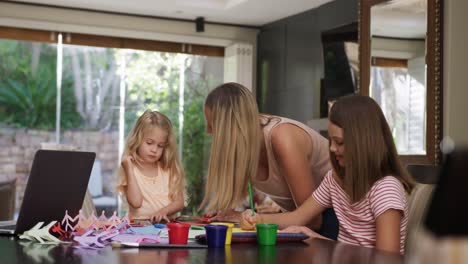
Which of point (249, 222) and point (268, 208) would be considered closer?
point (249, 222)

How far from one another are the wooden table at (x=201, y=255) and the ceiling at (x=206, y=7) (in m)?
4.93

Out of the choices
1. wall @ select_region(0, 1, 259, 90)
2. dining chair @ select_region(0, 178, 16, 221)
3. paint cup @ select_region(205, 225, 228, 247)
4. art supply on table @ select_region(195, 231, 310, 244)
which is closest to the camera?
paint cup @ select_region(205, 225, 228, 247)

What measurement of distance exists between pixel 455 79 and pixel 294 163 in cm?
288

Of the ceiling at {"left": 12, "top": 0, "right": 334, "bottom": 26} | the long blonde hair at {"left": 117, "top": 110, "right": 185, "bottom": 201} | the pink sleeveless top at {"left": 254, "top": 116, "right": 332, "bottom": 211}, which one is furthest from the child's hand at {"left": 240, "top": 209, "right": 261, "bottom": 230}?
the ceiling at {"left": 12, "top": 0, "right": 334, "bottom": 26}

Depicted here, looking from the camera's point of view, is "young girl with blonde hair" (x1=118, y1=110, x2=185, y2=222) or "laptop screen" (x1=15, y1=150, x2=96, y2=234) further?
"young girl with blonde hair" (x1=118, y1=110, x2=185, y2=222)

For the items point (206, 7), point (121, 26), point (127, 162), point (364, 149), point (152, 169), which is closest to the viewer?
point (364, 149)

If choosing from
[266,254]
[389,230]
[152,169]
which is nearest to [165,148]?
[152,169]

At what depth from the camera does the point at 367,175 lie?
190 cm

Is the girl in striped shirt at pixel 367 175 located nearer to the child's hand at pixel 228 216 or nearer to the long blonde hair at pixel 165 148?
the child's hand at pixel 228 216

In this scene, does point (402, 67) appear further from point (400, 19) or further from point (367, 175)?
point (367, 175)

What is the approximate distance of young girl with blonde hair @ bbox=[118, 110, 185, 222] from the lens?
3.17 m

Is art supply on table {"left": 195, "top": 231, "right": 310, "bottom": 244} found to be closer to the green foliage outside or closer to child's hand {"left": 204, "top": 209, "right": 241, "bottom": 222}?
child's hand {"left": 204, "top": 209, "right": 241, "bottom": 222}

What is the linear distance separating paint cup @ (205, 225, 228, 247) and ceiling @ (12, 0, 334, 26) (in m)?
4.91

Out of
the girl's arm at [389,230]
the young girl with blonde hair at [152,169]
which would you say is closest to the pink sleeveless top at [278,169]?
the girl's arm at [389,230]
